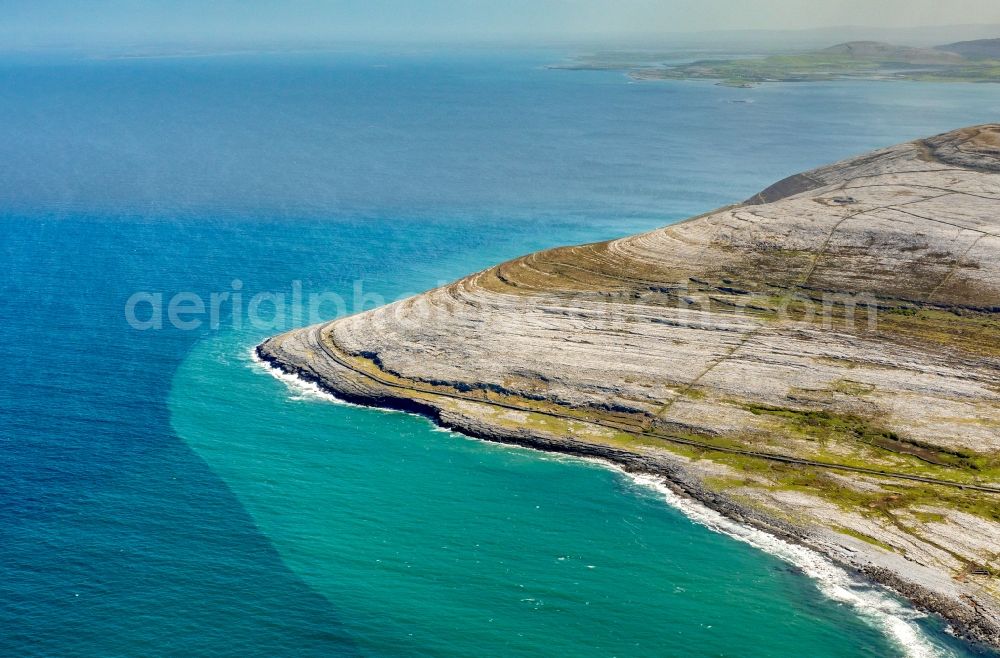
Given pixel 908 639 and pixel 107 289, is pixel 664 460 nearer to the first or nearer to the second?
pixel 908 639

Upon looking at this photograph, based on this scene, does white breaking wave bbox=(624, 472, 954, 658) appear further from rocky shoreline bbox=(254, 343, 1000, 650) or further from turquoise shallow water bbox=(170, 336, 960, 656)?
rocky shoreline bbox=(254, 343, 1000, 650)

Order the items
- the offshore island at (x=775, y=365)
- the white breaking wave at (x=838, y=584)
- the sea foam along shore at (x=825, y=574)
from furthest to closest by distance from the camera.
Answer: the offshore island at (x=775, y=365) < the sea foam along shore at (x=825, y=574) < the white breaking wave at (x=838, y=584)

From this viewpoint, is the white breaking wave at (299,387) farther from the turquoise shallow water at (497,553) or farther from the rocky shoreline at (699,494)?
the turquoise shallow water at (497,553)

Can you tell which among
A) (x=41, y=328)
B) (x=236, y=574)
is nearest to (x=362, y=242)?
(x=41, y=328)

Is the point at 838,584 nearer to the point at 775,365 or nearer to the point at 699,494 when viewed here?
the point at 699,494

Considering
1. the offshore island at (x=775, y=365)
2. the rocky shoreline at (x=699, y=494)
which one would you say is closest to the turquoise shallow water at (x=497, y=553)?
the rocky shoreline at (x=699, y=494)

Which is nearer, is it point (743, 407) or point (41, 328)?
point (743, 407)

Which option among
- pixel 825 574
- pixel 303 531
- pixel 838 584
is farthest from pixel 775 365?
pixel 303 531
